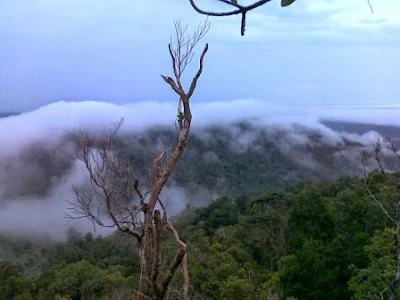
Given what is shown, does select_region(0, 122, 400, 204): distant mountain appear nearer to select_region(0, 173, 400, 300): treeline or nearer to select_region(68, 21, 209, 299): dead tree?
select_region(0, 173, 400, 300): treeline

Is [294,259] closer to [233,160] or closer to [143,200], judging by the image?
[143,200]

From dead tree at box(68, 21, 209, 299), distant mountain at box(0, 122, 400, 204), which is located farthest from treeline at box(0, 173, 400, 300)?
distant mountain at box(0, 122, 400, 204)

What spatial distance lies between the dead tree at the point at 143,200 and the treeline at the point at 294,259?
0.33m

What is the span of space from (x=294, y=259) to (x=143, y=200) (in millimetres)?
11742

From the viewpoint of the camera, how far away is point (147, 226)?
1.99 m

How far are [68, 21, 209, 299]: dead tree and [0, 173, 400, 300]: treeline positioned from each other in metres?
0.33

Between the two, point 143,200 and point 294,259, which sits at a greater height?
point 143,200

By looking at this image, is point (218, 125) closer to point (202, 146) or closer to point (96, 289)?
point (202, 146)

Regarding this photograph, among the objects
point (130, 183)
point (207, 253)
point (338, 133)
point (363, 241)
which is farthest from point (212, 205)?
point (338, 133)

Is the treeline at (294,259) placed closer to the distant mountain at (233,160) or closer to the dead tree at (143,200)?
the dead tree at (143,200)

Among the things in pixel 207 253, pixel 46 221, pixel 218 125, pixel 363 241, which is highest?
pixel 363 241

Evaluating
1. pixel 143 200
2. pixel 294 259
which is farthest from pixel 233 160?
pixel 143 200

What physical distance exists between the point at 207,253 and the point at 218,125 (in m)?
71.9

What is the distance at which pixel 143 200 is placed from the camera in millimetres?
1983
